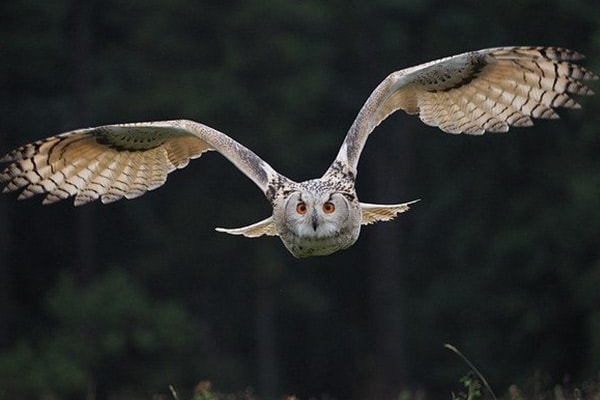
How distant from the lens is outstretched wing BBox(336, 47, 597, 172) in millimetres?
10156

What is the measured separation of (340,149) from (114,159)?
171 centimetres

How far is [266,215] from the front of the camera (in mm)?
28922

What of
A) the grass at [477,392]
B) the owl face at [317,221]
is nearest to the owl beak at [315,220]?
the owl face at [317,221]

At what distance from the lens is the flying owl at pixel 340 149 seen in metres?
9.76

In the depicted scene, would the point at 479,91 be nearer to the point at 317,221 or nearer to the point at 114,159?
the point at 317,221

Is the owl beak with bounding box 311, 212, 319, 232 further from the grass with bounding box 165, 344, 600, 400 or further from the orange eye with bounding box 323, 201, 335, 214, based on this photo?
the grass with bounding box 165, 344, 600, 400

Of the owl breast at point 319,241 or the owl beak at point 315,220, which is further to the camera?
the owl breast at point 319,241

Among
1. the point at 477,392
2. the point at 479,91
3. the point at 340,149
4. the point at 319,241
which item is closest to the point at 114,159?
the point at 340,149

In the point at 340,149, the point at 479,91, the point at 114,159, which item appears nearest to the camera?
the point at 340,149

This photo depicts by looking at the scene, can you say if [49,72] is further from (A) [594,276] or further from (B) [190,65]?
(A) [594,276]

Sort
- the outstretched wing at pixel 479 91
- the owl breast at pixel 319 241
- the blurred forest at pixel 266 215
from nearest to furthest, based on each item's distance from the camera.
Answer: the owl breast at pixel 319 241 → the outstretched wing at pixel 479 91 → the blurred forest at pixel 266 215

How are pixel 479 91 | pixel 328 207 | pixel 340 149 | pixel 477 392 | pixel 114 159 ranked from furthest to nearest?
pixel 114 159 → pixel 479 91 → pixel 340 149 → pixel 328 207 → pixel 477 392

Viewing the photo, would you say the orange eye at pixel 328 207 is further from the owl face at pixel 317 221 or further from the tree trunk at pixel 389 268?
the tree trunk at pixel 389 268

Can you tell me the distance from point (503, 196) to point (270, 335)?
5.21 m
